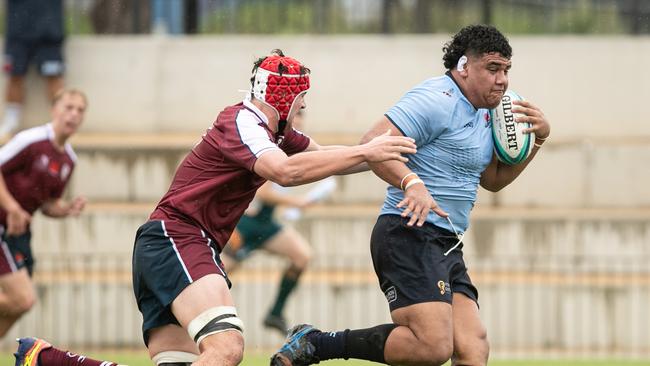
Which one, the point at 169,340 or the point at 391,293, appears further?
the point at 391,293

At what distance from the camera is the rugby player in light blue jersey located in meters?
6.96

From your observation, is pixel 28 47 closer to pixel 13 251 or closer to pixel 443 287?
pixel 13 251

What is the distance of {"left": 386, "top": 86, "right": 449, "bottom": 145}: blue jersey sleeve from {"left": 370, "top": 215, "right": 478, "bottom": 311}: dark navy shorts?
20.1 inches

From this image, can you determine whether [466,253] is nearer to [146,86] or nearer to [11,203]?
[146,86]

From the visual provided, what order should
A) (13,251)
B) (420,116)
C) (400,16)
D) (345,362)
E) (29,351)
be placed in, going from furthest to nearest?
(400,16) < (345,362) < (13,251) < (29,351) < (420,116)

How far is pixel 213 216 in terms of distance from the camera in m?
6.73

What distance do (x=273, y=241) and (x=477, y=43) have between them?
547cm

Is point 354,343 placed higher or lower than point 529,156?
lower

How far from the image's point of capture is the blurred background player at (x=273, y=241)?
12.1 metres

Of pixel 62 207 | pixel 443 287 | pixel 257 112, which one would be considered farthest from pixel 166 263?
pixel 62 207

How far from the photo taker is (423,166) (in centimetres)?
711

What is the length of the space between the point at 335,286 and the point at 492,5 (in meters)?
4.71

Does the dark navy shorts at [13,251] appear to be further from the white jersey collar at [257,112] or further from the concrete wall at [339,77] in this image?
the concrete wall at [339,77]

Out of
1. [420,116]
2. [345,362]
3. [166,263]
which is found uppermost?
[420,116]
